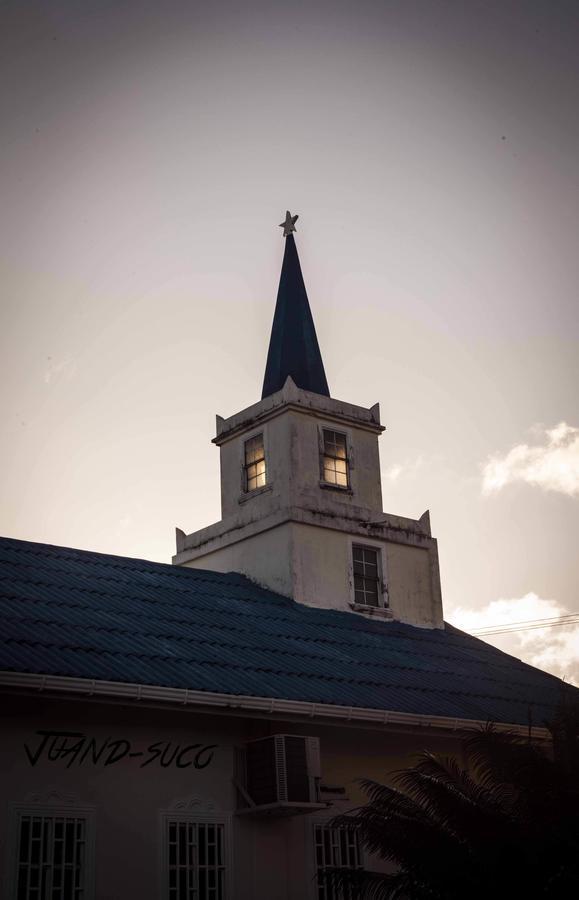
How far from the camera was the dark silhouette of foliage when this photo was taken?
13.9m

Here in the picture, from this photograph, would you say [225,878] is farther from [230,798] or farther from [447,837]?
[447,837]

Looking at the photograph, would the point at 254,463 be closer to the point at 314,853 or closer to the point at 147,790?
the point at 314,853

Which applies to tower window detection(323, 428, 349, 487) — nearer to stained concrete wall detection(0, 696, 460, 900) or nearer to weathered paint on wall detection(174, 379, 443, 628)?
weathered paint on wall detection(174, 379, 443, 628)

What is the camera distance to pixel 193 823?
16.6m

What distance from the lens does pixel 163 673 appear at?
53.9ft

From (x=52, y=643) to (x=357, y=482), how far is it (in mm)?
12092

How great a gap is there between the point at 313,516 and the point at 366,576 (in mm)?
1950

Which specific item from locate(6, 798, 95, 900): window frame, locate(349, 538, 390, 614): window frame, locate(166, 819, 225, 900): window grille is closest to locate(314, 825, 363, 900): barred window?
locate(166, 819, 225, 900): window grille

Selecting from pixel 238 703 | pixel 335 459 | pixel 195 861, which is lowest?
pixel 195 861

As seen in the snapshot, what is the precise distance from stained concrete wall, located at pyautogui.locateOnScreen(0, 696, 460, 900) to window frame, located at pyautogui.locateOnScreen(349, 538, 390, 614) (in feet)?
20.5

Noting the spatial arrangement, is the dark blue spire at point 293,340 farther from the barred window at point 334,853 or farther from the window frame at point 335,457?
the barred window at point 334,853

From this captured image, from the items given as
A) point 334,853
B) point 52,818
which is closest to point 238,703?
point 52,818

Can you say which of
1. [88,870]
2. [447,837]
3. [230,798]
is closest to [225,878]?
[230,798]

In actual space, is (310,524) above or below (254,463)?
below
